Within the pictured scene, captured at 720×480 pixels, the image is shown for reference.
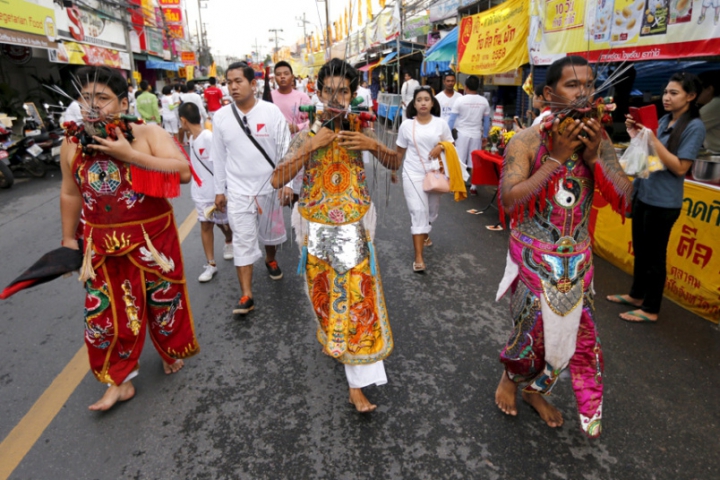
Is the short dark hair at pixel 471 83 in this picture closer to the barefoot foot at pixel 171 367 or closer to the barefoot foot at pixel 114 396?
the barefoot foot at pixel 171 367

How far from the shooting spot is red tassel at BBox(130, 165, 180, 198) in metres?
2.38

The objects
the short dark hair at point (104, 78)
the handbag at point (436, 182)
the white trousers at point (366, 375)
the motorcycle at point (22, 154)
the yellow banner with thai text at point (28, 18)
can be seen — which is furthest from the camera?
the yellow banner with thai text at point (28, 18)

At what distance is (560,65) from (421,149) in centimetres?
246

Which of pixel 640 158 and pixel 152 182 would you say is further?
pixel 640 158

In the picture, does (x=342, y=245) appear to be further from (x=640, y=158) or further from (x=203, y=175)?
(x=203, y=175)

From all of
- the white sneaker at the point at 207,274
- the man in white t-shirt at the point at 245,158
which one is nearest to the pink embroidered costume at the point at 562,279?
the man in white t-shirt at the point at 245,158

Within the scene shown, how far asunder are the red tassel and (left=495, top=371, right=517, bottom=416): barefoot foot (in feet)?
6.71

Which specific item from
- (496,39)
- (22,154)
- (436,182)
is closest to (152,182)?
(436,182)

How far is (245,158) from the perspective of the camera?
360cm

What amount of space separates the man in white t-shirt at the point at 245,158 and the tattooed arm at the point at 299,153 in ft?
3.34

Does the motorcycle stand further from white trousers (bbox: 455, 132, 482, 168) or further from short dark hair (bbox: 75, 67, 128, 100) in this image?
white trousers (bbox: 455, 132, 482, 168)

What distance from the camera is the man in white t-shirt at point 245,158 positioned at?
3562mm

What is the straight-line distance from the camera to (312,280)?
2559 millimetres

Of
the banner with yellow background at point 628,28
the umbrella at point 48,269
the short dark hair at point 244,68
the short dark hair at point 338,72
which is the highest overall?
the banner with yellow background at point 628,28
